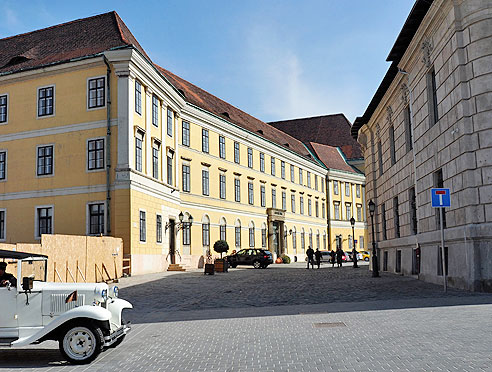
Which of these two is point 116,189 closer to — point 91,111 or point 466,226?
point 91,111

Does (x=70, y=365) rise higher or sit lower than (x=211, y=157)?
lower

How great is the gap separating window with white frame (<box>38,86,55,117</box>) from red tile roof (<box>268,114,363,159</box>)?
2195 inches

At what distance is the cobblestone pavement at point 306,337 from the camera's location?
25.1 feet

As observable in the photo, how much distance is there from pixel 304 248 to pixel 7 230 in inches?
1570

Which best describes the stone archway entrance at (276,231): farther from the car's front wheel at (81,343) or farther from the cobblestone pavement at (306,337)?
the car's front wheel at (81,343)

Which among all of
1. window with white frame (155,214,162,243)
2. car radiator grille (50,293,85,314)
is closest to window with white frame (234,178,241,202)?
window with white frame (155,214,162,243)

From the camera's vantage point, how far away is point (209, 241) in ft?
151

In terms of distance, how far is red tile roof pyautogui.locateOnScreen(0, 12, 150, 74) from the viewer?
34.0 meters

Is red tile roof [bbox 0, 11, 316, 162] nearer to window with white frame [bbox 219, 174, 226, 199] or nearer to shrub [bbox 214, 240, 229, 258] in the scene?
window with white frame [bbox 219, 174, 226, 199]

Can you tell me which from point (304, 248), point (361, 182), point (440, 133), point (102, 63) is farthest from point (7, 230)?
point (361, 182)

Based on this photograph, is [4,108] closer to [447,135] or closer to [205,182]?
[205,182]

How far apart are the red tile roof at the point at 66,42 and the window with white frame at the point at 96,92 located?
1656mm

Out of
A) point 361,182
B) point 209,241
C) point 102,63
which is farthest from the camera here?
point 361,182

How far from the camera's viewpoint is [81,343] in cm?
852
